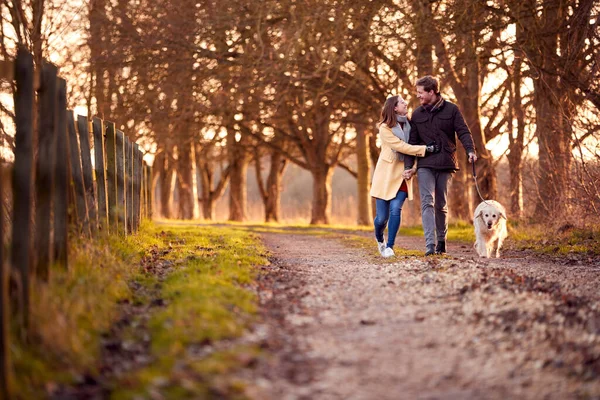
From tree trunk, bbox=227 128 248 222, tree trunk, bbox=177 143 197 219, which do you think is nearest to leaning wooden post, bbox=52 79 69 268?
tree trunk, bbox=177 143 197 219

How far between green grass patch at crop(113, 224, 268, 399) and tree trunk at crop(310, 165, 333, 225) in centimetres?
1831

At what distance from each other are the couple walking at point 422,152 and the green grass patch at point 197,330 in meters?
2.31

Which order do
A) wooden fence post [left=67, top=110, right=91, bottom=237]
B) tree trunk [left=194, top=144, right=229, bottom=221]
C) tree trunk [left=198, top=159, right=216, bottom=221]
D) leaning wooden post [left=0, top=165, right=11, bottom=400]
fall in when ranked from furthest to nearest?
tree trunk [left=198, top=159, right=216, bottom=221]
tree trunk [left=194, top=144, right=229, bottom=221]
wooden fence post [left=67, top=110, right=91, bottom=237]
leaning wooden post [left=0, top=165, right=11, bottom=400]

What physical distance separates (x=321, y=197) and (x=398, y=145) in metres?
17.7

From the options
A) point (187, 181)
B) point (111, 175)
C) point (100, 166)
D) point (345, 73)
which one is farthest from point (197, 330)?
point (187, 181)

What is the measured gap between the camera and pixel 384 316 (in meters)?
5.96

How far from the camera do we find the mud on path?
4.35m

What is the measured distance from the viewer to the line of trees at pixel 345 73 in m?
14.1

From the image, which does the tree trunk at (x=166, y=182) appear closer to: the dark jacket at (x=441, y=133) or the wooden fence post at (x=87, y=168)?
the dark jacket at (x=441, y=133)

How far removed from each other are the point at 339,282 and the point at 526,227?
8575mm

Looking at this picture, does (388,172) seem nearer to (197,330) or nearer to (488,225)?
(488,225)

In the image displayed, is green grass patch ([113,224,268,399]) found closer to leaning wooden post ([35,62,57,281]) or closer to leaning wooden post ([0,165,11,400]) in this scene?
leaning wooden post ([0,165,11,400])

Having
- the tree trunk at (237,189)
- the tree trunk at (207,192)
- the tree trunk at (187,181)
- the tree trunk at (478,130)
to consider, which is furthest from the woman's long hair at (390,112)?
the tree trunk at (207,192)

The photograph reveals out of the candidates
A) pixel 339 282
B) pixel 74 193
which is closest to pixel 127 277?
pixel 74 193
